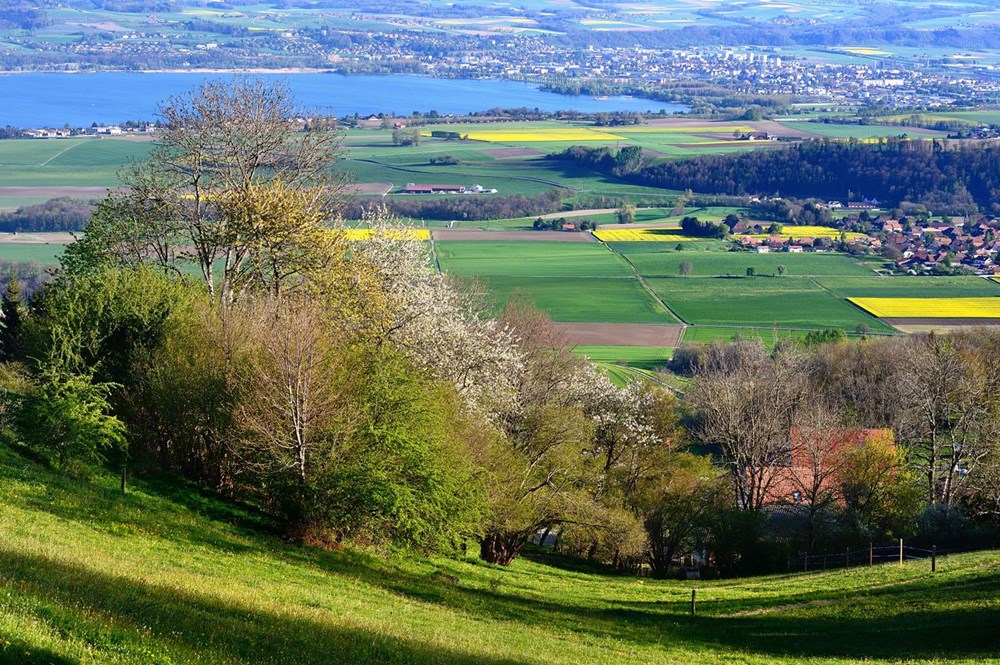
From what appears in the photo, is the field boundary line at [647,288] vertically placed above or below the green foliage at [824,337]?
above

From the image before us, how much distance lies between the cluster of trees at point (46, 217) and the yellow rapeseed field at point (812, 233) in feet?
215

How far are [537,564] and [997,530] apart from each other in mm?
13878

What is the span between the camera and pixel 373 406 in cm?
2539

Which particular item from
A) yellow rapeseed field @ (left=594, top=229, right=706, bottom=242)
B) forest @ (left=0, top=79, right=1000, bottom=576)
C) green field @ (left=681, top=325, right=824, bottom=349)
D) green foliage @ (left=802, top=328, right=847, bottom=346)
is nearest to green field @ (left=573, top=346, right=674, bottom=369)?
green field @ (left=681, top=325, right=824, bottom=349)

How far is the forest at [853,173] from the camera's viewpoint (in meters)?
136

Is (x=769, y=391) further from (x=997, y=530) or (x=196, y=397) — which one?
(x=196, y=397)

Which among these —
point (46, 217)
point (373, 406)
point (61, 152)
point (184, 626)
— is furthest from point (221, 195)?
point (61, 152)

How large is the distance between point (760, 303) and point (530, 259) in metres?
21.3

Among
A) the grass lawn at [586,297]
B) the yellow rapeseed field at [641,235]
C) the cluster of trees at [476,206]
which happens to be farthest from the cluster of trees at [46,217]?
the yellow rapeseed field at [641,235]

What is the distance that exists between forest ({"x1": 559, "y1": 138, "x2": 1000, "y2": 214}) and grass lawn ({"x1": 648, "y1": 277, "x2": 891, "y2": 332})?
45675 mm

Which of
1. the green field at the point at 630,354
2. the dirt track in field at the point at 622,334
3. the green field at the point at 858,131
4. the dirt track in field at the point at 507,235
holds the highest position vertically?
the green field at the point at 858,131

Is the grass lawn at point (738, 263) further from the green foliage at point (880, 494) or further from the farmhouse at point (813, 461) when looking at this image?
the green foliage at point (880, 494)

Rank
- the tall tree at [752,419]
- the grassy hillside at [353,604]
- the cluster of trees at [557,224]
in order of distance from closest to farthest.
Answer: the grassy hillside at [353,604], the tall tree at [752,419], the cluster of trees at [557,224]

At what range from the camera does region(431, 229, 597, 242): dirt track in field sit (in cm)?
10488
